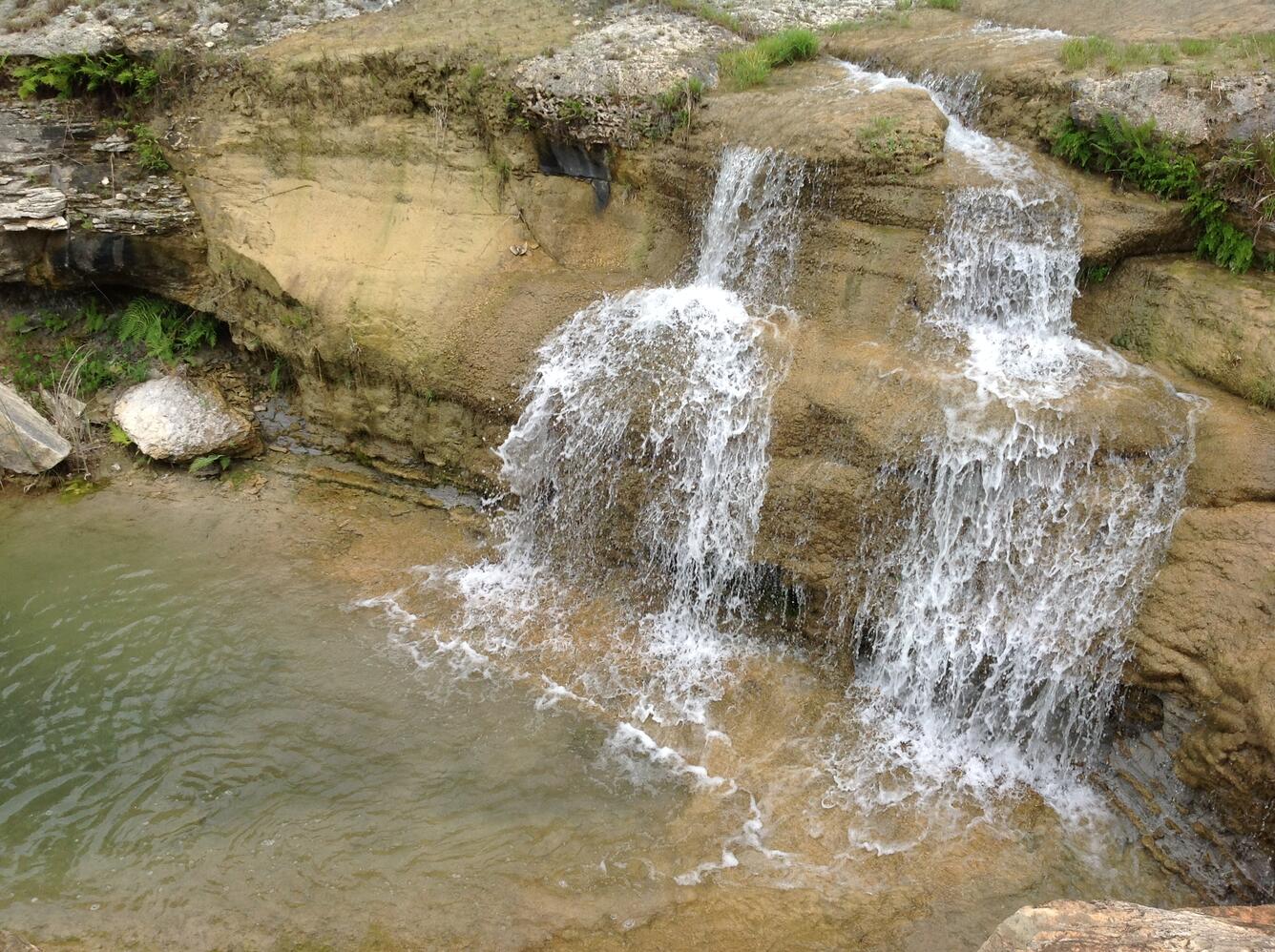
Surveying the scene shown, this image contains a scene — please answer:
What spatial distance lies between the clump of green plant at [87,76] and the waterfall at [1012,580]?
335 inches

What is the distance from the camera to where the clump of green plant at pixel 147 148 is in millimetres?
9141

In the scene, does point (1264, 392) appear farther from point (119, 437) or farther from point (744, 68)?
point (119, 437)

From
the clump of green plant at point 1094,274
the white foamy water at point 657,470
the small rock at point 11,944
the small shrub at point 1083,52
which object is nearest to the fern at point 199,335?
the white foamy water at point 657,470

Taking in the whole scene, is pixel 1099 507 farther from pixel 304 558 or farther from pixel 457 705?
pixel 304 558

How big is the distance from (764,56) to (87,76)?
22.4 feet

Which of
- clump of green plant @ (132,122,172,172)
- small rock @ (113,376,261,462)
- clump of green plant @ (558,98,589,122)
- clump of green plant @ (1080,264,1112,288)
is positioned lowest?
small rock @ (113,376,261,462)

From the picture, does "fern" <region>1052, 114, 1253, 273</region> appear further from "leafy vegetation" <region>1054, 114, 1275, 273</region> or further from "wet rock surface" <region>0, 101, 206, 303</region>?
"wet rock surface" <region>0, 101, 206, 303</region>

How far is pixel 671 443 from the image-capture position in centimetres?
708

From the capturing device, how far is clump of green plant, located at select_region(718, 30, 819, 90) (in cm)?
875

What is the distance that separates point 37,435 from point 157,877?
17.0 ft

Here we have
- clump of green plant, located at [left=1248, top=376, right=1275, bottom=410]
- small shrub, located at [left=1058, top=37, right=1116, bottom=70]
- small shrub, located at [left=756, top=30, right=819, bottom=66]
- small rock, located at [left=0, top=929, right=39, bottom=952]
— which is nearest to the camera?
small rock, located at [left=0, top=929, right=39, bottom=952]

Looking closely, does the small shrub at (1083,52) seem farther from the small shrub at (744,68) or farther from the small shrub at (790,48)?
the small shrub at (744,68)

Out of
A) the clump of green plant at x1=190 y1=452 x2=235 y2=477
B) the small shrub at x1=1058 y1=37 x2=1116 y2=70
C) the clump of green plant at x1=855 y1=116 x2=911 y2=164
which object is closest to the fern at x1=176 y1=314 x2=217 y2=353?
the clump of green plant at x1=190 y1=452 x2=235 y2=477

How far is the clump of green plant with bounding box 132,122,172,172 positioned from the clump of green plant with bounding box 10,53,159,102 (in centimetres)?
37
